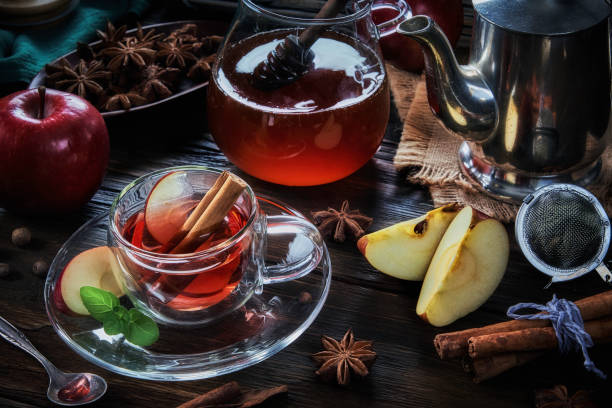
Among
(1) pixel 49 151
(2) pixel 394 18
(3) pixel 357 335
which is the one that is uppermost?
(2) pixel 394 18

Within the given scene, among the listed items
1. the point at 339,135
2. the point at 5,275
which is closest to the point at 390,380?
the point at 339,135

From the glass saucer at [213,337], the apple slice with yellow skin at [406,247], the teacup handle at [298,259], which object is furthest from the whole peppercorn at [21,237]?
the apple slice with yellow skin at [406,247]

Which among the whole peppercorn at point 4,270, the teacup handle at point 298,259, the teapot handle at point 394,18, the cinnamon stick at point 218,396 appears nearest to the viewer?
the cinnamon stick at point 218,396

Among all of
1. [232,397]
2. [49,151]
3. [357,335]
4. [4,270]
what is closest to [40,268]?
[4,270]

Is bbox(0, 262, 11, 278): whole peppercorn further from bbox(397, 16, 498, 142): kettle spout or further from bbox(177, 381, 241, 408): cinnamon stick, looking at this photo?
bbox(397, 16, 498, 142): kettle spout

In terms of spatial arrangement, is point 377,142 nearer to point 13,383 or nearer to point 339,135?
point 339,135

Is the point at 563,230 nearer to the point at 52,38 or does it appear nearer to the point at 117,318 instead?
the point at 117,318

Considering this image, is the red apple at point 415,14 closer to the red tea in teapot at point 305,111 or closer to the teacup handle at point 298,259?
the red tea in teapot at point 305,111
